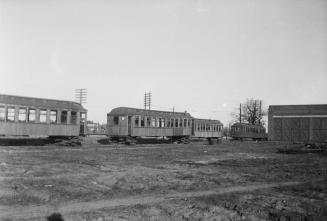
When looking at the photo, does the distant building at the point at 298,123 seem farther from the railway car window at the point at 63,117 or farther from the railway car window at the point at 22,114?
the railway car window at the point at 22,114

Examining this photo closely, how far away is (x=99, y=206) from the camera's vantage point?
7242 mm

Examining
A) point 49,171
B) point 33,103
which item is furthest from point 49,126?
point 49,171

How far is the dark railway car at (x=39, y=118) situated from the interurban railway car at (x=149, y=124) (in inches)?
151

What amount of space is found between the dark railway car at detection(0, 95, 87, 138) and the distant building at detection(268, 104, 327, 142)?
14.6 metres

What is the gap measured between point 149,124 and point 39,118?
10.8 m

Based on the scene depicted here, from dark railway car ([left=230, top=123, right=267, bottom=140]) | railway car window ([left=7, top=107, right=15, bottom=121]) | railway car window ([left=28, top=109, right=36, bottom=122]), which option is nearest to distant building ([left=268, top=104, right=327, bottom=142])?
railway car window ([left=28, top=109, right=36, bottom=122])

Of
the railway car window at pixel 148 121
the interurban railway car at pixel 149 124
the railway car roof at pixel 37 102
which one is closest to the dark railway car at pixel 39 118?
the railway car roof at pixel 37 102

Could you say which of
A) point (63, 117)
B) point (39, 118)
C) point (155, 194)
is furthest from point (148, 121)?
point (155, 194)

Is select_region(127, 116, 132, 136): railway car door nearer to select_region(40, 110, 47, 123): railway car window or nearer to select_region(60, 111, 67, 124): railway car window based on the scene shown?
select_region(60, 111, 67, 124): railway car window

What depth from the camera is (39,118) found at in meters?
23.1

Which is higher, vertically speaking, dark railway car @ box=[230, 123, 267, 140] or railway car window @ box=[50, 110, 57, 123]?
railway car window @ box=[50, 110, 57, 123]

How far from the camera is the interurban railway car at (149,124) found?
29406 mm

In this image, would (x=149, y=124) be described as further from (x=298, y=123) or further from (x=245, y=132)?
(x=245, y=132)

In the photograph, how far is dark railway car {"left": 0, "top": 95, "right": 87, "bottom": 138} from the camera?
70.4 ft
